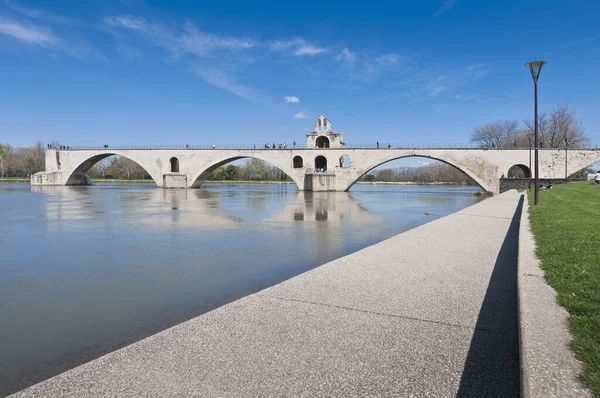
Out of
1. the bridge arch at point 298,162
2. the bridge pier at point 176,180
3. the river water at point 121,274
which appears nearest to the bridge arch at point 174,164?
the bridge pier at point 176,180

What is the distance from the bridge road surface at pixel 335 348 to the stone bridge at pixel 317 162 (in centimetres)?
4608

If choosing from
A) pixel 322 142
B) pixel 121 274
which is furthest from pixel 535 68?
pixel 322 142

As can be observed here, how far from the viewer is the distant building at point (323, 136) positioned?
5712cm

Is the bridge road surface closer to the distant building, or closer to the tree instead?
the distant building

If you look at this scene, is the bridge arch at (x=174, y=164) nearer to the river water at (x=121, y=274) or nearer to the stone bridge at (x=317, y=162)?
the stone bridge at (x=317, y=162)

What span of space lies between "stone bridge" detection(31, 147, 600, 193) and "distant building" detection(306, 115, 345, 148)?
141 inches

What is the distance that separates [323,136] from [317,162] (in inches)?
194

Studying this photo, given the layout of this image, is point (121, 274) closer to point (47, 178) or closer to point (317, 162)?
point (317, 162)

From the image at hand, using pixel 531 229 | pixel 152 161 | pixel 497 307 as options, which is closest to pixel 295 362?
pixel 497 307

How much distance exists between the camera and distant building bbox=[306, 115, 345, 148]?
187ft

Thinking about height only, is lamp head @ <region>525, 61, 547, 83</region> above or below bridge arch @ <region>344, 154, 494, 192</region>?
above

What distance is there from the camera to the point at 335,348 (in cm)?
318

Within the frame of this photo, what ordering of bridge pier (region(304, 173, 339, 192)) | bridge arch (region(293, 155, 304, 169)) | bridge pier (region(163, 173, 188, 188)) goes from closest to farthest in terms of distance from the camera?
bridge pier (region(304, 173, 339, 192)) < bridge arch (region(293, 155, 304, 169)) < bridge pier (region(163, 173, 188, 188))

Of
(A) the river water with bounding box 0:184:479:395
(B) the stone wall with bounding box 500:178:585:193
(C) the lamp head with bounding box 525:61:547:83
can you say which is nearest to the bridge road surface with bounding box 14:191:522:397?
(A) the river water with bounding box 0:184:479:395
